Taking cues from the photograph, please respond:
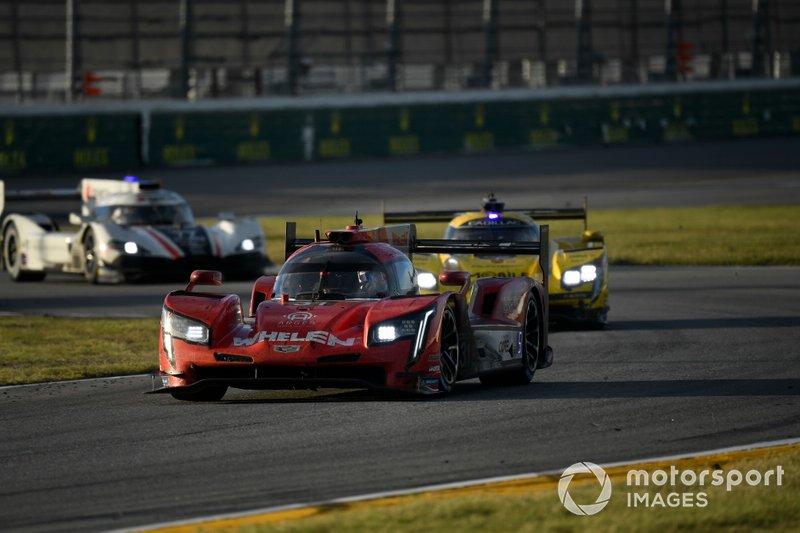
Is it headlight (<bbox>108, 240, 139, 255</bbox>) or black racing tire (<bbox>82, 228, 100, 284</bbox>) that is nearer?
headlight (<bbox>108, 240, 139, 255</bbox>)

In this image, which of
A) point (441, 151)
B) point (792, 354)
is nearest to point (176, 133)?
point (441, 151)

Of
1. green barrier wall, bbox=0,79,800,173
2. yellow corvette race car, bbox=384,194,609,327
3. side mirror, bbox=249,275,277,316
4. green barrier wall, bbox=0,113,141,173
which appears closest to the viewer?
side mirror, bbox=249,275,277,316

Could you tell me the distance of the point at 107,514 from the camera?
7.48 m

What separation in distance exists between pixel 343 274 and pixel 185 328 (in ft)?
4.93

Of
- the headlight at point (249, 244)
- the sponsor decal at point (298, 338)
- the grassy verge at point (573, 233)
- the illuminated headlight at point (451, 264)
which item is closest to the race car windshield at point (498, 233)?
the illuminated headlight at point (451, 264)

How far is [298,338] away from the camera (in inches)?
438

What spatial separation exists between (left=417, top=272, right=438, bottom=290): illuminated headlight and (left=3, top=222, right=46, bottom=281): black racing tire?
10371 mm

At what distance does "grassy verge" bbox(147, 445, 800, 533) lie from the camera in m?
6.97

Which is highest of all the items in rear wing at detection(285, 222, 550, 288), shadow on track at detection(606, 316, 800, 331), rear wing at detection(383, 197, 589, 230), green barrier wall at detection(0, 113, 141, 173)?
green barrier wall at detection(0, 113, 141, 173)

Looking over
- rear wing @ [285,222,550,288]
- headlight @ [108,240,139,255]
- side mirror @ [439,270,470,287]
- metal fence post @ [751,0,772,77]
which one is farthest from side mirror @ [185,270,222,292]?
metal fence post @ [751,0,772,77]

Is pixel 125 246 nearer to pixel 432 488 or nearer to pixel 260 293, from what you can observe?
pixel 260 293

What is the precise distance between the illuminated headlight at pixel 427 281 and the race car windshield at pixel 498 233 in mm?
1100

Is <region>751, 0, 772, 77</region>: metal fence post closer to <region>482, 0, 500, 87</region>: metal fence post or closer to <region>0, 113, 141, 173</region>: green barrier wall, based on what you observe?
<region>482, 0, 500, 87</region>: metal fence post

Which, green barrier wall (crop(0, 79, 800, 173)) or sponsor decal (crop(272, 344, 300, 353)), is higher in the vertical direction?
green barrier wall (crop(0, 79, 800, 173))
